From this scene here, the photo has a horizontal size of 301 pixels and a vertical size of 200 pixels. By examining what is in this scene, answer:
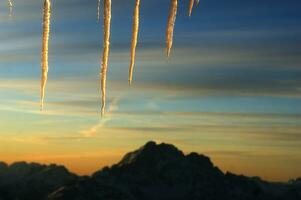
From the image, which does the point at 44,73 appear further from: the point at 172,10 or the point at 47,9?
the point at 172,10

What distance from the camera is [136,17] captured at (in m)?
11.0

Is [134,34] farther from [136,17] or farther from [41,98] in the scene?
[41,98]

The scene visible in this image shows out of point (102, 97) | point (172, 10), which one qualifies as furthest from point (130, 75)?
point (172, 10)

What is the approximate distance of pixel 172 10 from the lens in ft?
35.6

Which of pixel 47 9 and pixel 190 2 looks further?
pixel 190 2

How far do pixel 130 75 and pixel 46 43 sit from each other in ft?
4.89

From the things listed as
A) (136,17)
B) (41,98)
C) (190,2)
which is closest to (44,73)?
(41,98)

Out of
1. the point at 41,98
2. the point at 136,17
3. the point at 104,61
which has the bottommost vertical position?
the point at 41,98

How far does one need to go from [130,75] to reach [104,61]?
2.31 feet

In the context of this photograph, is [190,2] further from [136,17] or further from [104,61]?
[104,61]

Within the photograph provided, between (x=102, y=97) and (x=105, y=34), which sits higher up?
(x=105, y=34)

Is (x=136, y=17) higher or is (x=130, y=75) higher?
(x=136, y=17)

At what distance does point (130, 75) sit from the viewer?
10.6 meters

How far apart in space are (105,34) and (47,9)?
3.38ft
